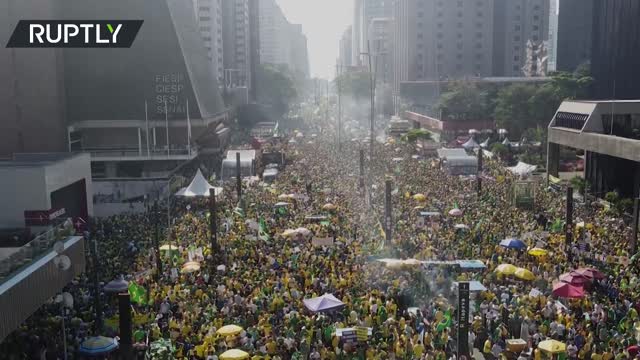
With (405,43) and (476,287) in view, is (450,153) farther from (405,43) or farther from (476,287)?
(405,43)

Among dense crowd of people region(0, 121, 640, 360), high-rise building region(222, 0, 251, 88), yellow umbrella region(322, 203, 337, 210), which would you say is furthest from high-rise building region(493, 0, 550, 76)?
yellow umbrella region(322, 203, 337, 210)

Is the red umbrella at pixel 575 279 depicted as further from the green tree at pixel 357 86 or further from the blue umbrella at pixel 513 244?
the green tree at pixel 357 86

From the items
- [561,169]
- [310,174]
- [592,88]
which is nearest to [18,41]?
[310,174]

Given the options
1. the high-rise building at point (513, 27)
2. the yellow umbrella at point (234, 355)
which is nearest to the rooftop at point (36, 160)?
the yellow umbrella at point (234, 355)

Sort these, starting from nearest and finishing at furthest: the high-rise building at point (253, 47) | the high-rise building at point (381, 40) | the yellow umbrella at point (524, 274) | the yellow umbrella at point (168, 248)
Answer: the yellow umbrella at point (524, 274) → the yellow umbrella at point (168, 248) → the high-rise building at point (253, 47) → the high-rise building at point (381, 40)

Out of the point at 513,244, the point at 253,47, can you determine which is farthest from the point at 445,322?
the point at 253,47
